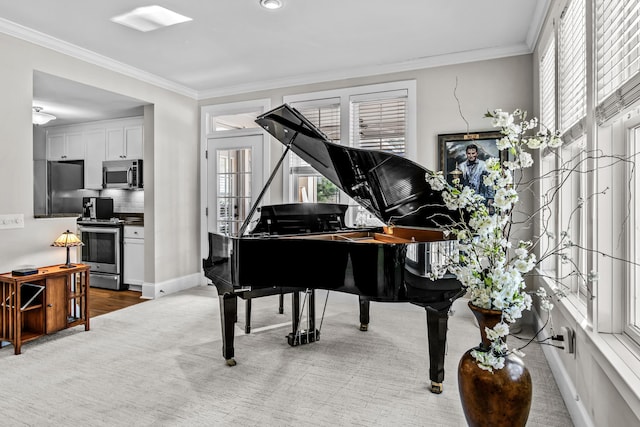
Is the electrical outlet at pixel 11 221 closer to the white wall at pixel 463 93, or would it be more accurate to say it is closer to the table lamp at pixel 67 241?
the table lamp at pixel 67 241

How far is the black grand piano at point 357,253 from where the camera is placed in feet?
7.11

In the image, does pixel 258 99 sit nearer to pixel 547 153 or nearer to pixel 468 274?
pixel 547 153

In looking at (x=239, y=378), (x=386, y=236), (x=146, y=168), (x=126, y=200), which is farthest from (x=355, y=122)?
(x=126, y=200)

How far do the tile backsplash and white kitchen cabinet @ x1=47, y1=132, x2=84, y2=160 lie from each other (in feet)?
2.21

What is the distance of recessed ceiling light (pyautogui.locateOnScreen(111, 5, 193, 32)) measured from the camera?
2898 millimetres

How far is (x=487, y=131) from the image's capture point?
12.1ft

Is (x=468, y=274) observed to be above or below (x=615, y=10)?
below

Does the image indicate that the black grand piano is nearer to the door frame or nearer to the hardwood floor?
the door frame

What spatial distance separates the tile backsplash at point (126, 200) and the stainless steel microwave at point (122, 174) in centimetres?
A: 43

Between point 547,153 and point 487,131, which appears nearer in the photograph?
point 547,153

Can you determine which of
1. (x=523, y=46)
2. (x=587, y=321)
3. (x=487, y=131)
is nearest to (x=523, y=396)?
(x=587, y=321)

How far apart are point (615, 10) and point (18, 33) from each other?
4.16 metres

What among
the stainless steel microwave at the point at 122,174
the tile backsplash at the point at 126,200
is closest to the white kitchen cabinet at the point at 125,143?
the stainless steel microwave at the point at 122,174

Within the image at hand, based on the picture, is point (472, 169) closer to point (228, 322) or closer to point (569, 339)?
point (569, 339)
